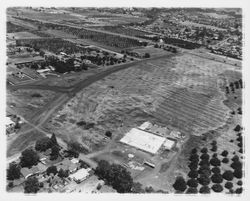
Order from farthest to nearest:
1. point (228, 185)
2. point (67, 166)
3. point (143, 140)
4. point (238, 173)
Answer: point (143, 140) < point (238, 173) < point (67, 166) < point (228, 185)

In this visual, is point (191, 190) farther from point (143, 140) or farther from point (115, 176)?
point (143, 140)

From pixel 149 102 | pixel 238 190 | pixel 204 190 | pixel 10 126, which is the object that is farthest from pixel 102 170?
pixel 149 102

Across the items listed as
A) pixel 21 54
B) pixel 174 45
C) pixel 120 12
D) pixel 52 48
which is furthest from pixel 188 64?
pixel 120 12

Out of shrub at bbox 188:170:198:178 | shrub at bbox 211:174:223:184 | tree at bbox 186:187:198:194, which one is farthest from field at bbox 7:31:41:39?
tree at bbox 186:187:198:194

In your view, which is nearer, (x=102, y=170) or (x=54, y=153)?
(x=102, y=170)

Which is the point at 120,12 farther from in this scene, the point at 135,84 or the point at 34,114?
the point at 34,114

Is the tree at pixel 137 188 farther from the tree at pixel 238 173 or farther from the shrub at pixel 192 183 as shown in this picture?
the tree at pixel 238 173
